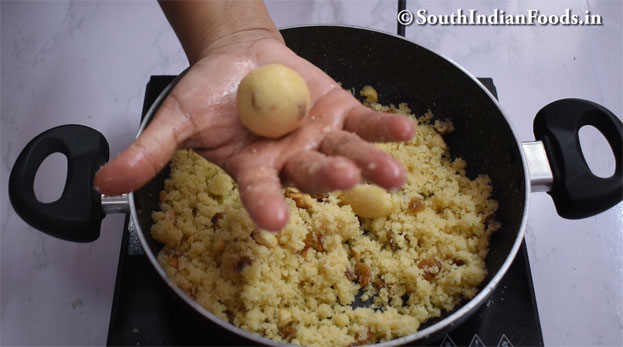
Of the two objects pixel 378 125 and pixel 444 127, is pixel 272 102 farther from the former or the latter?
pixel 444 127

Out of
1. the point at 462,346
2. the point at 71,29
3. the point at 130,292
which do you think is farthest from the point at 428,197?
the point at 71,29

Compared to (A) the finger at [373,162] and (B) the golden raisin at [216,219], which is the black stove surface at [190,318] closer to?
(B) the golden raisin at [216,219]

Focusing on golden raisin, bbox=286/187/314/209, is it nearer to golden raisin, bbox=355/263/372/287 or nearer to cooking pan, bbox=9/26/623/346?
golden raisin, bbox=355/263/372/287

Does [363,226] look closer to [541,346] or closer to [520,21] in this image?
[541,346]

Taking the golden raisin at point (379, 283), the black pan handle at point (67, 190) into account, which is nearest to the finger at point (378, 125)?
the golden raisin at point (379, 283)

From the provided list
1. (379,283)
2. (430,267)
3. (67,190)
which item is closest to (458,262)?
(430,267)

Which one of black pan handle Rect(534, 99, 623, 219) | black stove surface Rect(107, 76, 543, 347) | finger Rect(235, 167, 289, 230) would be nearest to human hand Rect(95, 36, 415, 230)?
finger Rect(235, 167, 289, 230)

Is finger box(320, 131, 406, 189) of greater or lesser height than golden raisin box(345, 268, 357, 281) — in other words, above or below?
above
